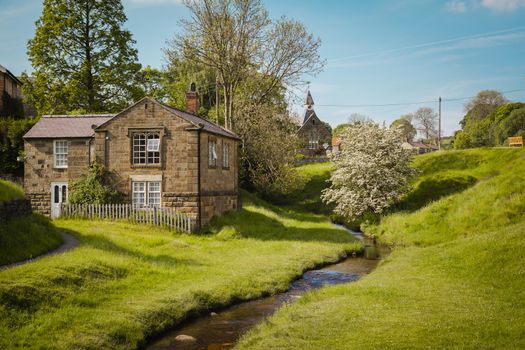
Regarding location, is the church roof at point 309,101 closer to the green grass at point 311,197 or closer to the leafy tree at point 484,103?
the green grass at point 311,197

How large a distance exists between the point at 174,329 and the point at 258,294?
13.9 feet

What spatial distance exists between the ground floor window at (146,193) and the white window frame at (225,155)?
215 inches

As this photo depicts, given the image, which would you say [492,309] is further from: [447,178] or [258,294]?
[447,178]

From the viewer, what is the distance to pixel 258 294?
17.3 metres

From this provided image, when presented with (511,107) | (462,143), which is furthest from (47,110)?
(511,107)

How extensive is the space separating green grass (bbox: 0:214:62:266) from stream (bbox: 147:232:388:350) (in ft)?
23.4

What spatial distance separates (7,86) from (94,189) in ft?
97.8

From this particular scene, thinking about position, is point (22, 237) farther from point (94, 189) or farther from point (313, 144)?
point (313, 144)

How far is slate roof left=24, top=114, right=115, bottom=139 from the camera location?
32.3m

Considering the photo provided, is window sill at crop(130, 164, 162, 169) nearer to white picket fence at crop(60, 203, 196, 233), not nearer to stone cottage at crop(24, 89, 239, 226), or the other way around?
stone cottage at crop(24, 89, 239, 226)

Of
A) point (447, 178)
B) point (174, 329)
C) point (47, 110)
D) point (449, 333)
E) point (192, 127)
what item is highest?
point (47, 110)

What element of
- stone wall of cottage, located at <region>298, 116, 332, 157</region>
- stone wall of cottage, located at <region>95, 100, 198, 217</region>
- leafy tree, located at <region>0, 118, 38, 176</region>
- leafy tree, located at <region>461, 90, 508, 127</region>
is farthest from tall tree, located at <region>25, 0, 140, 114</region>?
leafy tree, located at <region>461, 90, 508, 127</region>

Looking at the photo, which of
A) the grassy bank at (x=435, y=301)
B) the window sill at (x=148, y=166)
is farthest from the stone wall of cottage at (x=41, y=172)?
the grassy bank at (x=435, y=301)

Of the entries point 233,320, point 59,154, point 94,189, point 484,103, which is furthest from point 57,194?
point 484,103
